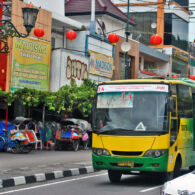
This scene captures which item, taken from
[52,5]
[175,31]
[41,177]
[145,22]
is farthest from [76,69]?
[175,31]

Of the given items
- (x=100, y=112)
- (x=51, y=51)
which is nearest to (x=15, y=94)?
(x=51, y=51)

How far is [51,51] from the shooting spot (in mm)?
29766

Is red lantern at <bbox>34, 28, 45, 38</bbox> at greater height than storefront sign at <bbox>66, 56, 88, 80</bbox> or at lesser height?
greater

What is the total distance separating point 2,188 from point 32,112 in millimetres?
15637

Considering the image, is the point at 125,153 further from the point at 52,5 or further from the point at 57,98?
the point at 52,5

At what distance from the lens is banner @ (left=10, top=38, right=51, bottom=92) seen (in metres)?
26.4

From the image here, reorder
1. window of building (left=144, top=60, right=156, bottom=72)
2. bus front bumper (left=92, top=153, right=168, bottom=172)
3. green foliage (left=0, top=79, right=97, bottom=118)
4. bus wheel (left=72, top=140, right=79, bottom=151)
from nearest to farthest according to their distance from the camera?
bus front bumper (left=92, top=153, right=168, bottom=172) < green foliage (left=0, top=79, right=97, bottom=118) < bus wheel (left=72, top=140, right=79, bottom=151) < window of building (left=144, top=60, right=156, bottom=72)

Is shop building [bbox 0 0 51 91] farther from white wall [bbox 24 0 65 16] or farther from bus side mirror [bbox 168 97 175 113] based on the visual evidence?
bus side mirror [bbox 168 97 175 113]

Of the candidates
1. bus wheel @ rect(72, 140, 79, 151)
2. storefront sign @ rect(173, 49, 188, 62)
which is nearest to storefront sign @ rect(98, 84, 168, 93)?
bus wheel @ rect(72, 140, 79, 151)

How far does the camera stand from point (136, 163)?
13.0 m

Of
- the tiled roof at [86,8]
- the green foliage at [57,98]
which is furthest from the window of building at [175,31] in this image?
the green foliage at [57,98]

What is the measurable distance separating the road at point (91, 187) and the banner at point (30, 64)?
1195 centimetres

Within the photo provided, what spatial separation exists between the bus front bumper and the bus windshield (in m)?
0.69

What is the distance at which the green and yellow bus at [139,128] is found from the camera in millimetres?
12984
